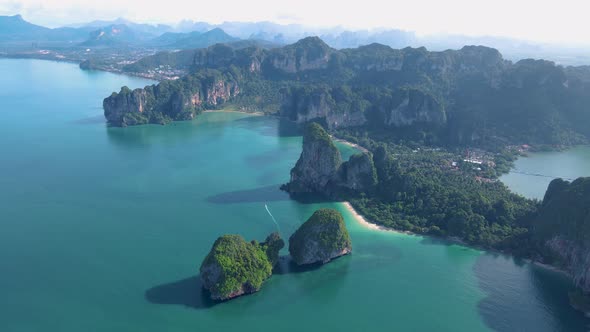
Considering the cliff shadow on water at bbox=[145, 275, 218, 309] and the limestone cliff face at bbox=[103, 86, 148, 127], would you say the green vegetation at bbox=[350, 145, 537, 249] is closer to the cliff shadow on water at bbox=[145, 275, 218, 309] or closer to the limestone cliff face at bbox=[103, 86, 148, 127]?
the cliff shadow on water at bbox=[145, 275, 218, 309]

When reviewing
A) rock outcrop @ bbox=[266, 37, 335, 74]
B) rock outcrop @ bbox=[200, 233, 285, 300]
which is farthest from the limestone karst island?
rock outcrop @ bbox=[266, 37, 335, 74]

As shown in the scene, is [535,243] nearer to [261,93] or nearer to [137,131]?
[137,131]

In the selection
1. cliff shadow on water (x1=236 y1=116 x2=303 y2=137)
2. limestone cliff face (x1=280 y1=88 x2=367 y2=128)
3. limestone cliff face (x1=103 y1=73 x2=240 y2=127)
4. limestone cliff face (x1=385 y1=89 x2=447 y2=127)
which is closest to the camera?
limestone cliff face (x1=385 y1=89 x2=447 y2=127)

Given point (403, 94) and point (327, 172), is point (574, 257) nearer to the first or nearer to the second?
point (327, 172)

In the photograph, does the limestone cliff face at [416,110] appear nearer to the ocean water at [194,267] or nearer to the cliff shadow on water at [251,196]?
the ocean water at [194,267]

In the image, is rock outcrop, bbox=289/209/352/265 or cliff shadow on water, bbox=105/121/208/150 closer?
rock outcrop, bbox=289/209/352/265

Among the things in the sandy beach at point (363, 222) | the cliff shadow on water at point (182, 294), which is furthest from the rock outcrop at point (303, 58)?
the cliff shadow on water at point (182, 294)

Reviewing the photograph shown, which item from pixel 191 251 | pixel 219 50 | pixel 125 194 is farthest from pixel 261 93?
pixel 191 251
